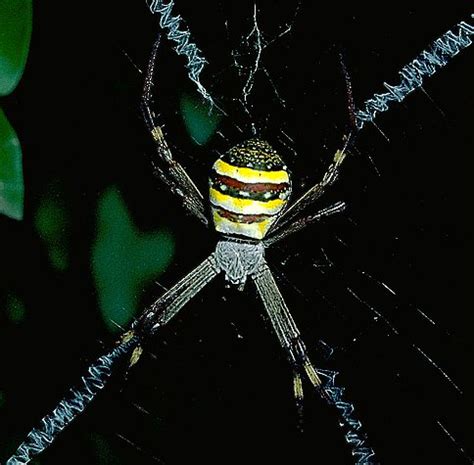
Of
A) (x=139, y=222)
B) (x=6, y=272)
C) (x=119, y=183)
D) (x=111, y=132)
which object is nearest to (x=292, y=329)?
(x=139, y=222)

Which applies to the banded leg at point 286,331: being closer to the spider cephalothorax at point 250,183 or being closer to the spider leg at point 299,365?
the spider leg at point 299,365

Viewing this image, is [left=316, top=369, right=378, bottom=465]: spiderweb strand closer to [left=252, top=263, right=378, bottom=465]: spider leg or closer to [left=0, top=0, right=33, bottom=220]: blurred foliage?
[left=252, top=263, right=378, bottom=465]: spider leg

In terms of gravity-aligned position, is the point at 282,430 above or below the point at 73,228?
below

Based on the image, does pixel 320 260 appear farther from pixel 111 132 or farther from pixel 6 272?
pixel 6 272

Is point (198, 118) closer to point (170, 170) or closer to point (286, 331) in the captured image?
point (170, 170)

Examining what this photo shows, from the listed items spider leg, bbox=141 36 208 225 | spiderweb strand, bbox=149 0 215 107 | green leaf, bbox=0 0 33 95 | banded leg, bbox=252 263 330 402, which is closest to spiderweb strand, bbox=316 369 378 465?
banded leg, bbox=252 263 330 402

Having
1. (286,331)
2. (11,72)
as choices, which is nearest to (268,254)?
(286,331)
